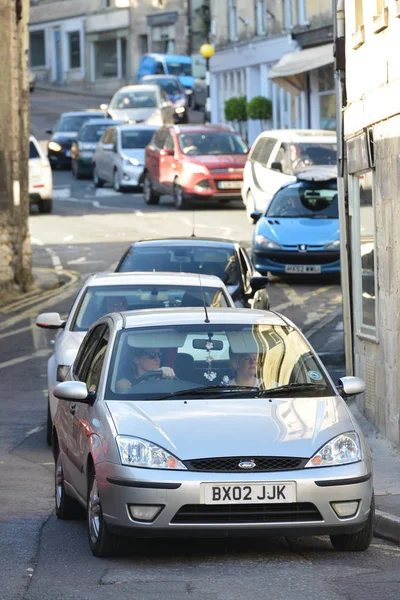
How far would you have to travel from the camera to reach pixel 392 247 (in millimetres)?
14117

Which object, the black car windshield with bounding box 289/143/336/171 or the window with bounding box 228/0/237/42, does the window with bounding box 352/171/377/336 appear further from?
the window with bounding box 228/0/237/42

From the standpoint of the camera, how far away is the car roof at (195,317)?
10.4 m

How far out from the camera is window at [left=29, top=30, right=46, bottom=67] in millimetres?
91375

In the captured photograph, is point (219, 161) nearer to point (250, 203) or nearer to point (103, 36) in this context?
point (250, 203)

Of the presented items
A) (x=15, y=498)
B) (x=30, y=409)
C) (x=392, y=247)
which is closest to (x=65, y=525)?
(x=15, y=498)

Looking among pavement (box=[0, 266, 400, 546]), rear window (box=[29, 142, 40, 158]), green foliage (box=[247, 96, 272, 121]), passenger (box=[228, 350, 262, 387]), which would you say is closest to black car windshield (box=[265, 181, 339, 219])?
pavement (box=[0, 266, 400, 546])

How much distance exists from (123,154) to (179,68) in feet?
107

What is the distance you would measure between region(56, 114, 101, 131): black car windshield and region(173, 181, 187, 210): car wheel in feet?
50.8

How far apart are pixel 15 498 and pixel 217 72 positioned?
50.9 m

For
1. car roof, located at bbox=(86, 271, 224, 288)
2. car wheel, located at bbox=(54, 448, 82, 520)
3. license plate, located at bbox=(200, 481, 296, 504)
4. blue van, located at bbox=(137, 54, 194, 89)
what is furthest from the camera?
blue van, located at bbox=(137, 54, 194, 89)

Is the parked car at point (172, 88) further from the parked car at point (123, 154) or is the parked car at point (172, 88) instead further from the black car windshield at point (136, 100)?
the parked car at point (123, 154)

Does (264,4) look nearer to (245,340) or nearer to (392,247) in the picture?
(392,247)

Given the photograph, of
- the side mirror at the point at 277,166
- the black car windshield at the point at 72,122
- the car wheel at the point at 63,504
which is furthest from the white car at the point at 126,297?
the black car windshield at the point at 72,122

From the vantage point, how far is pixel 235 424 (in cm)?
916
